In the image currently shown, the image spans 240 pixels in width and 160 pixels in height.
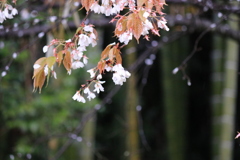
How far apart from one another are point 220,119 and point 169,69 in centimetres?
63

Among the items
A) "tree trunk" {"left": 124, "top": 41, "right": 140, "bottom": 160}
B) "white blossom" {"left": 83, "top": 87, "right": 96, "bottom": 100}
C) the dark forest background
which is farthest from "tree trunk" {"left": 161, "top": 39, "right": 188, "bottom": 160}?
"white blossom" {"left": 83, "top": 87, "right": 96, "bottom": 100}

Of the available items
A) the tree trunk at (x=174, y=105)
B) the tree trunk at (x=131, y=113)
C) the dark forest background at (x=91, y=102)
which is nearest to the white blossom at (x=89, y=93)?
the dark forest background at (x=91, y=102)

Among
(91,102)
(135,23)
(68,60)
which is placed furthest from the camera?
(91,102)

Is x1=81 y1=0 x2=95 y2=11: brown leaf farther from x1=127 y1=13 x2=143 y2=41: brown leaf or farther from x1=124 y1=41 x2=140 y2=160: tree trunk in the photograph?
x1=124 y1=41 x2=140 y2=160: tree trunk

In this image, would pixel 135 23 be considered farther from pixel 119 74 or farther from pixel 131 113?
pixel 131 113

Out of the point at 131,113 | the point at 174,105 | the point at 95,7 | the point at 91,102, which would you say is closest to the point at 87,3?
the point at 95,7

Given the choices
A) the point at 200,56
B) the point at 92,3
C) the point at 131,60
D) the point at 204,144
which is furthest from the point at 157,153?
the point at 92,3

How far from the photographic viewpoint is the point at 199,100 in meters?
5.01

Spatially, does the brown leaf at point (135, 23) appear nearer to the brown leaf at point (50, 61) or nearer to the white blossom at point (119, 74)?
the white blossom at point (119, 74)

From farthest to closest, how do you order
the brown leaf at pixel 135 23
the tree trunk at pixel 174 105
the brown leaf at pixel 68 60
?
the tree trunk at pixel 174 105
the brown leaf at pixel 68 60
the brown leaf at pixel 135 23

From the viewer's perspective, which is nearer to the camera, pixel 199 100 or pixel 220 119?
pixel 220 119

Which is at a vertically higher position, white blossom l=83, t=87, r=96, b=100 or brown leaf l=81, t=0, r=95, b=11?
brown leaf l=81, t=0, r=95, b=11

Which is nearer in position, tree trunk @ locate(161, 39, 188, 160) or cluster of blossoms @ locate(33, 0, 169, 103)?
cluster of blossoms @ locate(33, 0, 169, 103)

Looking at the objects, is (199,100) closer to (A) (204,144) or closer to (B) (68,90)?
(A) (204,144)
